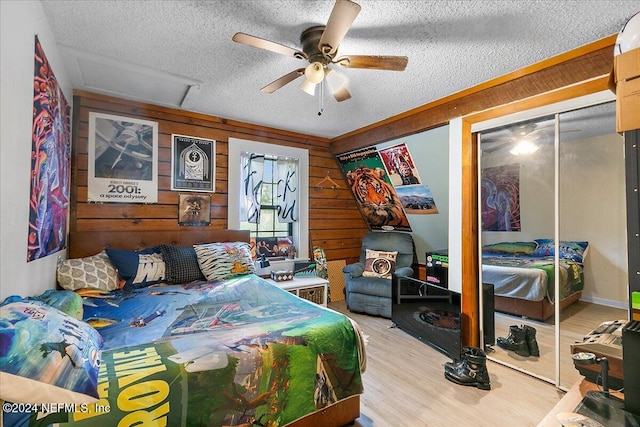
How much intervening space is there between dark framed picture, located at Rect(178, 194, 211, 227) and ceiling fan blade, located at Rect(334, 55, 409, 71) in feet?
7.56

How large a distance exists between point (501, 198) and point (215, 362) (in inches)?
103

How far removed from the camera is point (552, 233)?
2.30m

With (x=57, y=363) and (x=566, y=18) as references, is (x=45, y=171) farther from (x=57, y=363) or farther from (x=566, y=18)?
(x=566, y=18)

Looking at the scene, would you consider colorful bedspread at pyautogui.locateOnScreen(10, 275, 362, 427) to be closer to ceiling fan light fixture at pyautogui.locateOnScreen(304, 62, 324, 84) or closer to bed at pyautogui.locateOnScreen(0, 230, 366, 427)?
bed at pyautogui.locateOnScreen(0, 230, 366, 427)

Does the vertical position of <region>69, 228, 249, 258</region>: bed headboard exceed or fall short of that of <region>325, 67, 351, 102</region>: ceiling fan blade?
it falls short

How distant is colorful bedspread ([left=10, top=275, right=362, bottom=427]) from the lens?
1147 mm

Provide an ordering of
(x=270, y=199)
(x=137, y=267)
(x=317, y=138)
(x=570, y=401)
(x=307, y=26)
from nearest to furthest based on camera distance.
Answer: (x=570, y=401) → (x=307, y=26) → (x=137, y=267) → (x=270, y=199) → (x=317, y=138)

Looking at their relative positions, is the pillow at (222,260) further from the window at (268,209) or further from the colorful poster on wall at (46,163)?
the colorful poster on wall at (46,163)

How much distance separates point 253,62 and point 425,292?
265 centimetres

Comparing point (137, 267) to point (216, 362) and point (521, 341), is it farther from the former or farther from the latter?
point (521, 341)

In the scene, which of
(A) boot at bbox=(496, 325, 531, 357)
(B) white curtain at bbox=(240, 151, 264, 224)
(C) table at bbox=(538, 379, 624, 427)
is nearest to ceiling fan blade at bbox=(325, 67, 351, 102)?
(B) white curtain at bbox=(240, 151, 264, 224)

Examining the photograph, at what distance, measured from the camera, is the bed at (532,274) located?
2.24 metres

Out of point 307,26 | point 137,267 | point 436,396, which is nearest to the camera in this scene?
point 307,26

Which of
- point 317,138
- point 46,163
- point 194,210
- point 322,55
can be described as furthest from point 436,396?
point 317,138
